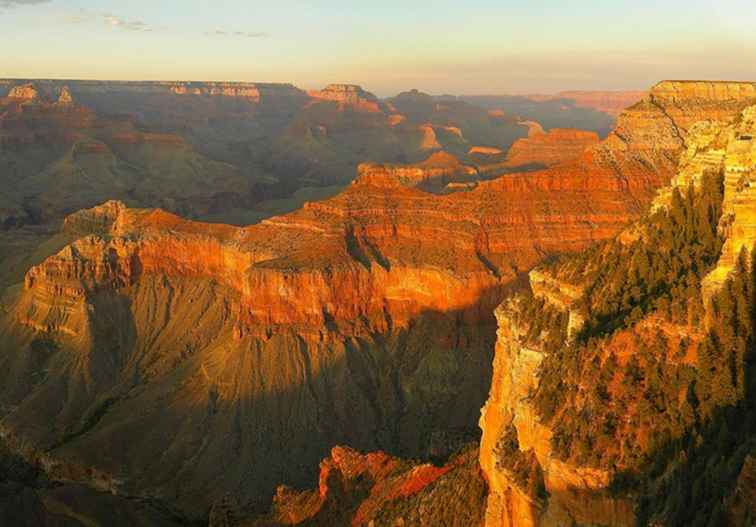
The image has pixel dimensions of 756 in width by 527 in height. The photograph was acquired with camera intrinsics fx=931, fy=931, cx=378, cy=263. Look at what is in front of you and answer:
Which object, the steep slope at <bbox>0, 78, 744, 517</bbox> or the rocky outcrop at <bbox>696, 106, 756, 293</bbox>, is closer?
the rocky outcrop at <bbox>696, 106, 756, 293</bbox>

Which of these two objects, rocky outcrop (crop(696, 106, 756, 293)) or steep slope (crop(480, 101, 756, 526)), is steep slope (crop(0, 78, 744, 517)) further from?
rocky outcrop (crop(696, 106, 756, 293))

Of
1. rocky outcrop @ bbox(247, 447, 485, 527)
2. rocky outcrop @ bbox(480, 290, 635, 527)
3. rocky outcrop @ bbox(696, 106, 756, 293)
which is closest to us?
rocky outcrop @ bbox(480, 290, 635, 527)

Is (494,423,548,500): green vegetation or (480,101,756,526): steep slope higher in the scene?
(480,101,756,526): steep slope

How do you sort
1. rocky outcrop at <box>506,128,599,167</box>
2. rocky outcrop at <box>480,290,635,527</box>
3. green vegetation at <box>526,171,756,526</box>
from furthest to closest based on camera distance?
rocky outcrop at <box>506,128,599,167</box>
rocky outcrop at <box>480,290,635,527</box>
green vegetation at <box>526,171,756,526</box>

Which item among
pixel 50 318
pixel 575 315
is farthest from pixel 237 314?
pixel 575 315

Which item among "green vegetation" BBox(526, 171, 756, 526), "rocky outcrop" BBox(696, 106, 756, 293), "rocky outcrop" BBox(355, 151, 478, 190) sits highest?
"rocky outcrop" BBox(696, 106, 756, 293)

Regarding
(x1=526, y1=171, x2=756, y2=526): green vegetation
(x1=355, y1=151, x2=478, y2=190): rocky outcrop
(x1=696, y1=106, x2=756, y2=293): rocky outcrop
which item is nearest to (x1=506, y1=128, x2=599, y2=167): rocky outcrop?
(x1=355, y1=151, x2=478, y2=190): rocky outcrop

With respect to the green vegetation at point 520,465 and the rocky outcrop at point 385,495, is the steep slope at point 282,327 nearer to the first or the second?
the rocky outcrop at point 385,495
